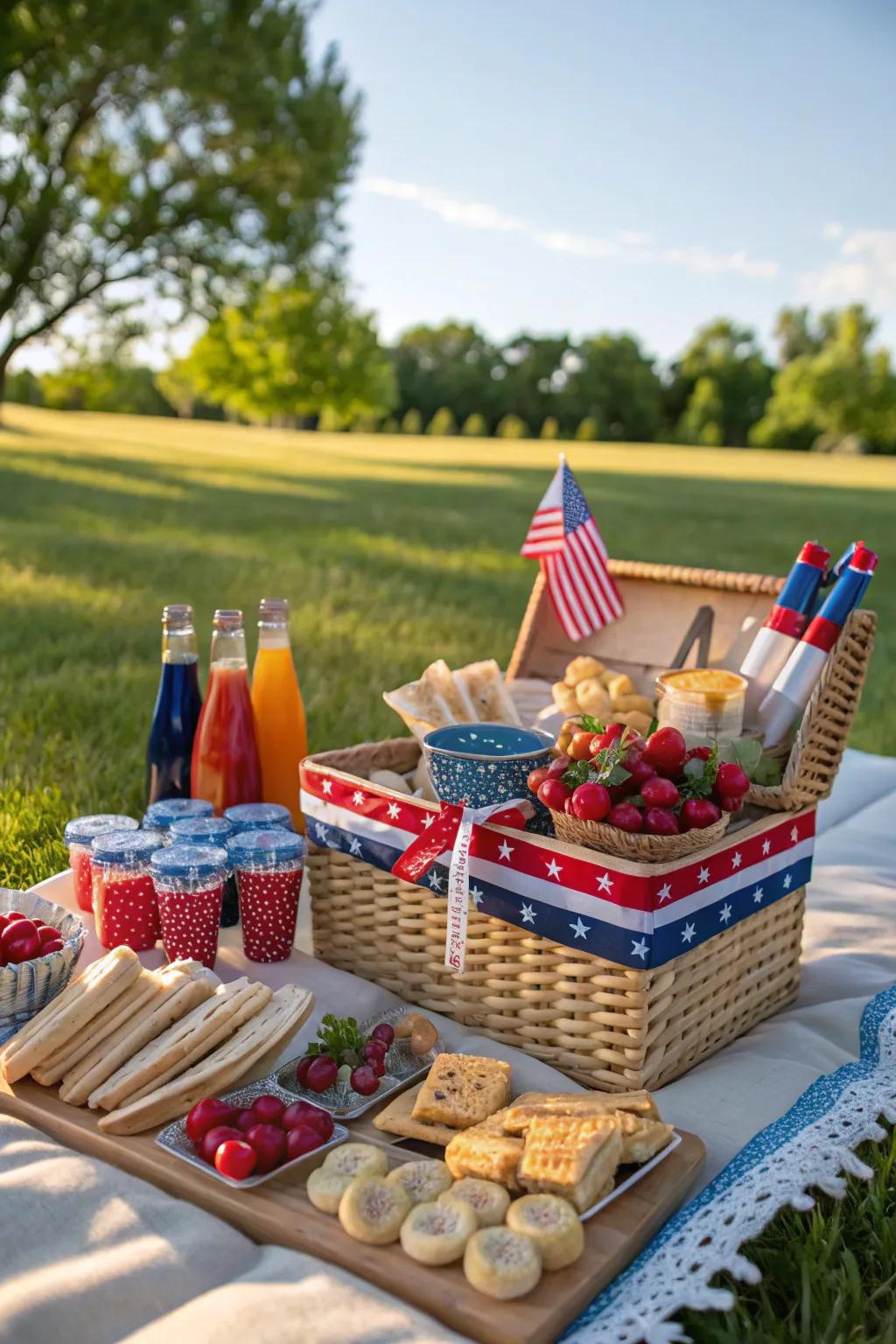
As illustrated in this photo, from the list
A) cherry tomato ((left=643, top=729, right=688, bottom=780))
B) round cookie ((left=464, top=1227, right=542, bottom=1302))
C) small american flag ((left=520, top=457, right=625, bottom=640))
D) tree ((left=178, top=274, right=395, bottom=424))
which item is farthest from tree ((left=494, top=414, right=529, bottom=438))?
round cookie ((left=464, top=1227, right=542, bottom=1302))

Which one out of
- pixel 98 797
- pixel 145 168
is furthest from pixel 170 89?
pixel 98 797

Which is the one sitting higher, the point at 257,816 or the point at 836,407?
the point at 836,407

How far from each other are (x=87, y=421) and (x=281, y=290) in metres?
12.1

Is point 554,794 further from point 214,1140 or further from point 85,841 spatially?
point 85,841

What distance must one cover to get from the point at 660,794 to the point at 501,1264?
0.61 meters

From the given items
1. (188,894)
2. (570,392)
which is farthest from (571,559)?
(570,392)

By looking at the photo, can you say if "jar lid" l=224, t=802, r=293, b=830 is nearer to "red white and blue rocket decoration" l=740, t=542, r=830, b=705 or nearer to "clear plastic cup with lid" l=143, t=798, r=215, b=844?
"clear plastic cup with lid" l=143, t=798, r=215, b=844

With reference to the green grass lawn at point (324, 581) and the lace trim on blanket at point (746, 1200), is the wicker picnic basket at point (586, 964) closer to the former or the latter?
the lace trim on blanket at point (746, 1200)

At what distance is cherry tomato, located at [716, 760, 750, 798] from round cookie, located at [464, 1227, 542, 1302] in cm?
65

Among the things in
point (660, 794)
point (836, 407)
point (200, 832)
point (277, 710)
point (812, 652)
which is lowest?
point (200, 832)

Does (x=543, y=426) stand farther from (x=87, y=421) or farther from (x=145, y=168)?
(x=145, y=168)

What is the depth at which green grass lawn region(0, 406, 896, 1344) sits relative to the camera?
4.69 feet

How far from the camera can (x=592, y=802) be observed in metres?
1.53

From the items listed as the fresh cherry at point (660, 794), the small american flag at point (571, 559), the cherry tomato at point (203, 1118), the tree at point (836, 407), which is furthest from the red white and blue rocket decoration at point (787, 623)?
the tree at point (836, 407)
